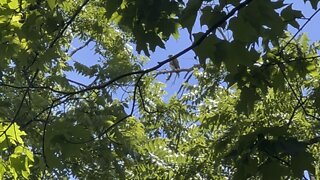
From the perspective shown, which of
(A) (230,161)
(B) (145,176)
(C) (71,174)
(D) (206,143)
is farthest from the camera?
(C) (71,174)

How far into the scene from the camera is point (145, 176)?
5.17m

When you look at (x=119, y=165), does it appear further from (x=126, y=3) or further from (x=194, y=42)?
(x=194, y=42)

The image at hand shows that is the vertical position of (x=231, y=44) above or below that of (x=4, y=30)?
below

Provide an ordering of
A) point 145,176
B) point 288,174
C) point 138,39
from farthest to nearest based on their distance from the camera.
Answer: point 145,176, point 138,39, point 288,174

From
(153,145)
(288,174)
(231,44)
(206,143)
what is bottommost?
(288,174)

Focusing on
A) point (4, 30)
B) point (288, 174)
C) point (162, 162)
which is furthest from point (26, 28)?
point (162, 162)

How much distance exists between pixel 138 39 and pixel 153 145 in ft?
10.1

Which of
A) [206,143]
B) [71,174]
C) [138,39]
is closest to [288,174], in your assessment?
[138,39]

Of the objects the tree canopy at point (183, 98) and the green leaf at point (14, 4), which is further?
the green leaf at point (14, 4)

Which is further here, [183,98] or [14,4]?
[183,98]

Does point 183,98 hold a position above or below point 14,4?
above

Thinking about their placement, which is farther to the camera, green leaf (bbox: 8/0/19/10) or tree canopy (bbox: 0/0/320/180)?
green leaf (bbox: 8/0/19/10)

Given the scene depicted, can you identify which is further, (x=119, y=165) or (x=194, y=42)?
(x=119, y=165)

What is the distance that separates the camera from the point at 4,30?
9.87 ft
